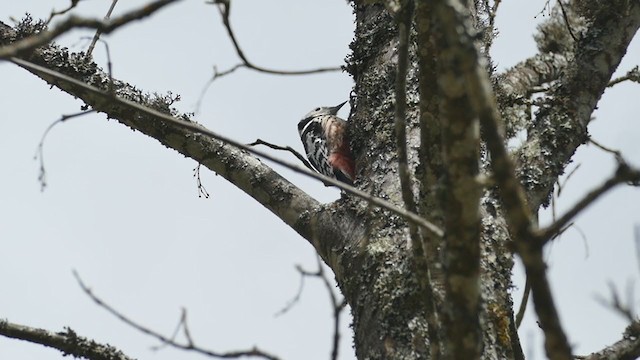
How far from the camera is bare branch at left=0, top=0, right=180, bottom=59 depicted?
5.64 ft

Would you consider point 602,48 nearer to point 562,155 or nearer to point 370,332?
point 562,155

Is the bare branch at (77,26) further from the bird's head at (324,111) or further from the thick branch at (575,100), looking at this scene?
the bird's head at (324,111)

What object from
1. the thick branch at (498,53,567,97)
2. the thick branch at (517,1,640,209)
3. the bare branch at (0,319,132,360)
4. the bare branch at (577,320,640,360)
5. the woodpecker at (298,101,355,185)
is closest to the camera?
the bare branch at (577,320,640,360)

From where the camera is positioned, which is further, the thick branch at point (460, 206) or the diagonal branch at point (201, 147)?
the diagonal branch at point (201, 147)

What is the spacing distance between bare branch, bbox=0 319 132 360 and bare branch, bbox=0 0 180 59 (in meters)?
1.17

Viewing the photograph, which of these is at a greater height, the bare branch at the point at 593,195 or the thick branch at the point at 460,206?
the thick branch at the point at 460,206

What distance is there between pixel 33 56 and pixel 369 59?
4.50 ft

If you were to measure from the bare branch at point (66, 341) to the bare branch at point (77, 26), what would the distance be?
1.17 meters

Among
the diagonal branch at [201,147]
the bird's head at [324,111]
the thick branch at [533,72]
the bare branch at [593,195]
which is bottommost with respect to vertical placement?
the bare branch at [593,195]

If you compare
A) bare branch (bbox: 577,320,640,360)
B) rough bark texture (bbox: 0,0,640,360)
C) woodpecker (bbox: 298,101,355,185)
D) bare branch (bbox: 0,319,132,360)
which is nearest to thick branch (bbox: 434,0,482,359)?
rough bark texture (bbox: 0,0,640,360)

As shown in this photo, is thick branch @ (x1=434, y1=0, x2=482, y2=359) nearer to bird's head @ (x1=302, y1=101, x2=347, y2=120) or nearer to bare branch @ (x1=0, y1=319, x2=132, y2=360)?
bare branch @ (x1=0, y1=319, x2=132, y2=360)

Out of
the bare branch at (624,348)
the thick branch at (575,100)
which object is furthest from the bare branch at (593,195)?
the thick branch at (575,100)

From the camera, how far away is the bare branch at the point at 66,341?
2717 mm

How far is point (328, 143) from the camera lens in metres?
5.94
